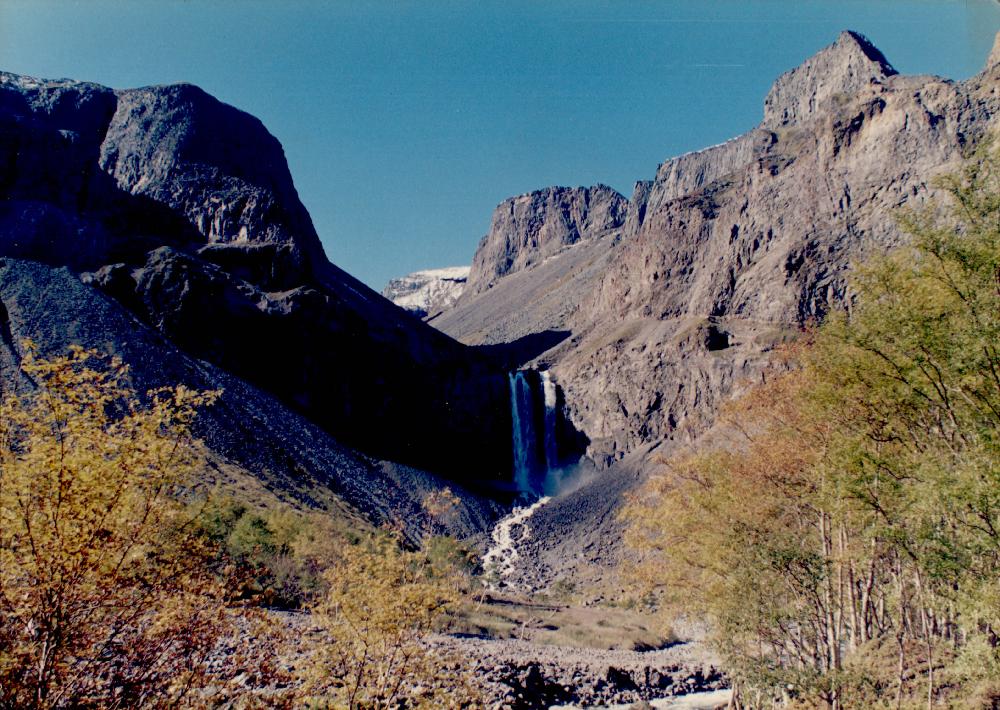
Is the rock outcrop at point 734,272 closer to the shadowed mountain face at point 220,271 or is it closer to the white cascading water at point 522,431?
the white cascading water at point 522,431

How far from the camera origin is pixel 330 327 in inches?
2822

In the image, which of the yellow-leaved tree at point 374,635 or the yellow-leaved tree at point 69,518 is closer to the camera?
the yellow-leaved tree at point 69,518

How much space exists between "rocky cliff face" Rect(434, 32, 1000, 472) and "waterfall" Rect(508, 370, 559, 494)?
3577 mm

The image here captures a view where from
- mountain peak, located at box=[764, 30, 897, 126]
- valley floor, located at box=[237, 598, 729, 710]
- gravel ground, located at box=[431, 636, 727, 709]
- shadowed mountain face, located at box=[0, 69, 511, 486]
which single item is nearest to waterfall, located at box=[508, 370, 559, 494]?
shadowed mountain face, located at box=[0, 69, 511, 486]

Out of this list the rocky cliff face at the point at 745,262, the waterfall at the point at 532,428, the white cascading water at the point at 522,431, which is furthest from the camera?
the waterfall at the point at 532,428

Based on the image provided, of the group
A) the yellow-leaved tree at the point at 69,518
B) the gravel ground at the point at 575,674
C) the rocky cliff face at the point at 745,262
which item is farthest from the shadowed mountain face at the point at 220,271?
the yellow-leaved tree at the point at 69,518

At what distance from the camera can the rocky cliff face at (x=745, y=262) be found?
221ft

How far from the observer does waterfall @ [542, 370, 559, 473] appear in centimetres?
7975

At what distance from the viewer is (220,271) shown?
6831 cm

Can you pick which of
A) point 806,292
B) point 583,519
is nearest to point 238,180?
point 583,519

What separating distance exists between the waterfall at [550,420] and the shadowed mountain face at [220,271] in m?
5.87

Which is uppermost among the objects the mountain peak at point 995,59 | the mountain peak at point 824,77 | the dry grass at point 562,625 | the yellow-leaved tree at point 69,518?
the mountain peak at point 824,77

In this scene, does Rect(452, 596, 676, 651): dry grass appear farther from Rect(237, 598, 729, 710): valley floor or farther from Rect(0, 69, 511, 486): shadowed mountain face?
Rect(0, 69, 511, 486): shadowed mountain face

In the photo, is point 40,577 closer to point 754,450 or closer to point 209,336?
point 754,450
